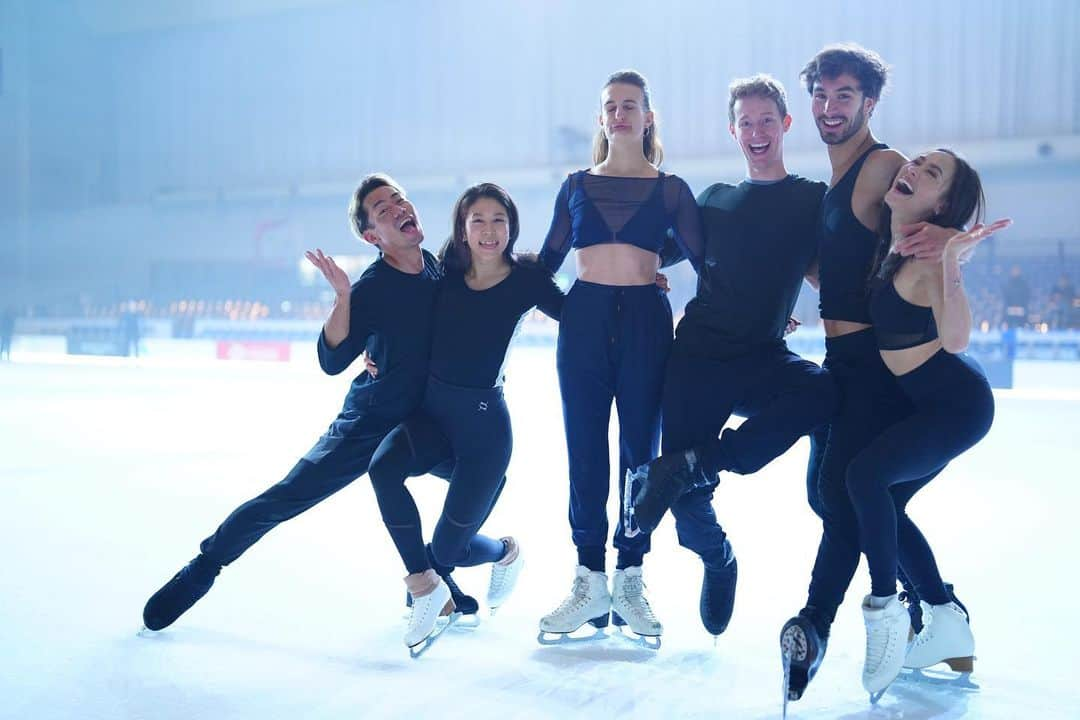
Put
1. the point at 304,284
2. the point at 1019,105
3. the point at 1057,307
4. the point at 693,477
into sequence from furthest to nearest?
the point at 304,284 → the point at 1019,105 → the point at 1057,307 → the point at 693,477

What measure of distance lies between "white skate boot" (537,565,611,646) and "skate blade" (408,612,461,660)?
267mm

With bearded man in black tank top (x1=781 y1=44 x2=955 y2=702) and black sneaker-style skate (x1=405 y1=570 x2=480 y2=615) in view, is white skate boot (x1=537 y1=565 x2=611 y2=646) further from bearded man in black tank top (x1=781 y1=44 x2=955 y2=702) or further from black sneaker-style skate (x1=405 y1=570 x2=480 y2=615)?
bearded man in black tank top (x1=781 y1=44 x2=955 y2=702)

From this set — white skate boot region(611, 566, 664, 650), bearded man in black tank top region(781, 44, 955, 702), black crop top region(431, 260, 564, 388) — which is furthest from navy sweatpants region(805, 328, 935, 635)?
black crop top region(431, 260, 564, 388)

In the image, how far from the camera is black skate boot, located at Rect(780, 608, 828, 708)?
2.15 m

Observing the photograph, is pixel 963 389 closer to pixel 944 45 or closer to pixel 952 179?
pixel 952 179

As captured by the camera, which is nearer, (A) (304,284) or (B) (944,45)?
(B) (944,45)

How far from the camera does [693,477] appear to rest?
2402mm

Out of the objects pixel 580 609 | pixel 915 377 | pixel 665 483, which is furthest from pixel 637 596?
pixel 915 377

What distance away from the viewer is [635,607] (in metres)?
2.66

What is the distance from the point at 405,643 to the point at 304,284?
14.9 meters

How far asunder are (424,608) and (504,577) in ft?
1.32

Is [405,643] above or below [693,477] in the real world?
below

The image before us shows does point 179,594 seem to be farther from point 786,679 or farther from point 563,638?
point 786,679

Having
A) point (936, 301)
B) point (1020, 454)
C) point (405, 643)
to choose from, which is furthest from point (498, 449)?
point (1020, 454)
